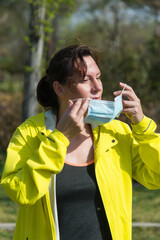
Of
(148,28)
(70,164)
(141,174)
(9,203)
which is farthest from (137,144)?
(148,28)

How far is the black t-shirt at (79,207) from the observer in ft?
7.14

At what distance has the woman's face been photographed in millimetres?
2279

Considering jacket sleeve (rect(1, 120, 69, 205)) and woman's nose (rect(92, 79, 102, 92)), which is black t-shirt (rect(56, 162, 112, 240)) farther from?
woman's nose (rect(92, 79, 102, 92))

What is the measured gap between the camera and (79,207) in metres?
2.20

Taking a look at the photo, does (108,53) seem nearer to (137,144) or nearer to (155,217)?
(155,217)

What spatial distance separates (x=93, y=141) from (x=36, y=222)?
0.59 metres

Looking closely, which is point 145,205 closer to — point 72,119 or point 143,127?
point 143,127

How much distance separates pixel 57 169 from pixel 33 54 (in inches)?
210

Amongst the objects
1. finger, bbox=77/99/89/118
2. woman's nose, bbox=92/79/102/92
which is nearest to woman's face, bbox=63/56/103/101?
woman's nose, bbox=92/79/102/92

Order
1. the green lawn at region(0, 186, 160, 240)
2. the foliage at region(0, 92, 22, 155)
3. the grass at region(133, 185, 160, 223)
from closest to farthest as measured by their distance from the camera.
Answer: the green lawn at region(0, 186, 160, 240), the grass at region(133, 185, 160, 223), the foliage at region(0, 92, 22, 155)

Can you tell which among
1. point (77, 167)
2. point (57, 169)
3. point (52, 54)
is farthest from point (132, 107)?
point (52, 54)

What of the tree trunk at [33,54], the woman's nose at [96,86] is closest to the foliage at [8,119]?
the tree trunk at [33,54]

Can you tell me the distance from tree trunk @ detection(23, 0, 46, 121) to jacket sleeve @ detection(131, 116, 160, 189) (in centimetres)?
491

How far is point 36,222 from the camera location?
2197 millimetres
